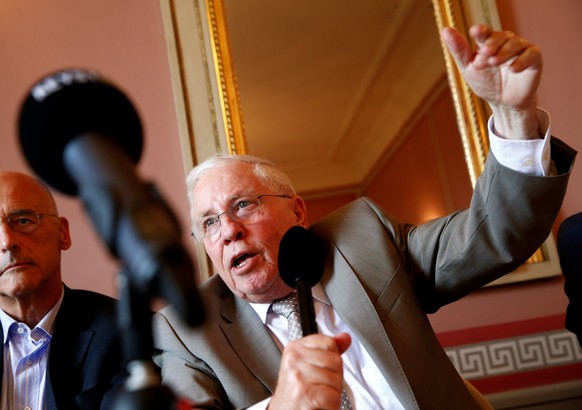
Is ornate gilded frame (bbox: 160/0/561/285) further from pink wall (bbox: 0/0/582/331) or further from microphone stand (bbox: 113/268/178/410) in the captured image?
microphone stand (bbox: 113/268/178/410)

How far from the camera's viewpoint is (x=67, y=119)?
61 cm

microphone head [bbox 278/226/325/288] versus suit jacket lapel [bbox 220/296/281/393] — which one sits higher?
microphone head [bbox 278/226/325/288]

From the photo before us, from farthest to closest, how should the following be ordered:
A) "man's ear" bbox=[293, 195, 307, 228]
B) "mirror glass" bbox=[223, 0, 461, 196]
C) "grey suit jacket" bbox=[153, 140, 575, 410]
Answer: "mirror glass" bbox=[223, 0, 461, 196], "man's ear" bbox=[293, 195, 307, 228], "grey suit jacket" bbox=[153, 140, 575, 410]

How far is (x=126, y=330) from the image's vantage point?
56cm

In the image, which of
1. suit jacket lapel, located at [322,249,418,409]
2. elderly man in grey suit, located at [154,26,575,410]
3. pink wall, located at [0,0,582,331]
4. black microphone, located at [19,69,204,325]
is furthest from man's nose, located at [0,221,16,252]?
black microphone, located at [19,69,204,325]

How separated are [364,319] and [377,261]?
15 cm

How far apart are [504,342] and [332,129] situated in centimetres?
100

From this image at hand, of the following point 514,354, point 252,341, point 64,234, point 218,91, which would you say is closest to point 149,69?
point 218,91

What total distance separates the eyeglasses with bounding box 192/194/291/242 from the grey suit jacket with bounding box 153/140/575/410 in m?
0.17

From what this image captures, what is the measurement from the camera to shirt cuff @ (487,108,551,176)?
1.27m

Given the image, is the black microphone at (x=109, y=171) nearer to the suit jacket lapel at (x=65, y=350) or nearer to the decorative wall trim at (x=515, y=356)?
the suit jacket lapel at (x=65, y=350)

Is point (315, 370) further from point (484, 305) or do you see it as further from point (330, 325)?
point (484, 305)

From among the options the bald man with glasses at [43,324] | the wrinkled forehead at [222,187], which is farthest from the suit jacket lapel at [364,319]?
the bald man with glasses at [43,324]

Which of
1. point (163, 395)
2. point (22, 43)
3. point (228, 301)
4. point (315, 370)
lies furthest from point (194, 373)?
point (22, 43)
